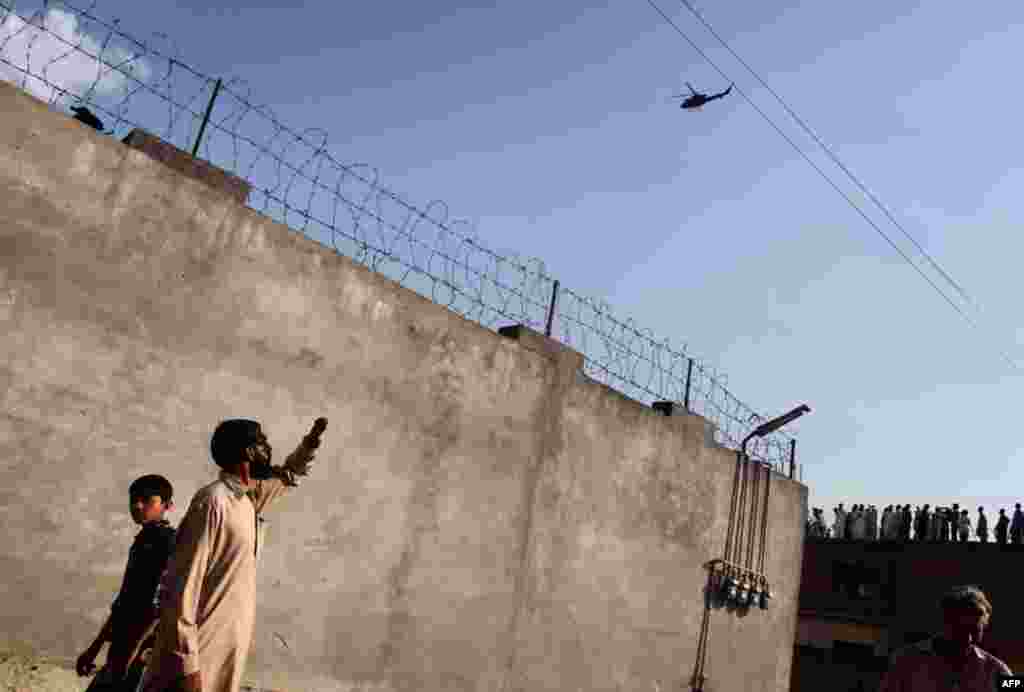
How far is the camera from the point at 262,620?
654 cm

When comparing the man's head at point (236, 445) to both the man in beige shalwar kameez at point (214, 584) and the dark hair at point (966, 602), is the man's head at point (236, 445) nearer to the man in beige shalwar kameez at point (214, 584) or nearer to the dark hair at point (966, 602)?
the man in beige shalwar kameez at point (214, 584)

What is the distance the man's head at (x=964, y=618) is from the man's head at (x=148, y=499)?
12.5 ft

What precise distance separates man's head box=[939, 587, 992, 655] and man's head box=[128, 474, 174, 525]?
3807 millimetres

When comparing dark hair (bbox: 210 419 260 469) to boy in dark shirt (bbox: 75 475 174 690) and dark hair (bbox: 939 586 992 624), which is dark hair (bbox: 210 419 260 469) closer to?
boy in dark shirt (bbox: 75 475 174 690)

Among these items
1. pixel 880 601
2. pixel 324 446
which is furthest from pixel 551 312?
pixel 880 601

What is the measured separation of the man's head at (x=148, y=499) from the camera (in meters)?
4.01

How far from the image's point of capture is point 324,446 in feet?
23.2

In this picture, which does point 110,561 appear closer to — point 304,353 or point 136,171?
point 304,353

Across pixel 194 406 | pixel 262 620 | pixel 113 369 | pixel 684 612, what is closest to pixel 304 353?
pixel 194 406

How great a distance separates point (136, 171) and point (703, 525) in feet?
26.8

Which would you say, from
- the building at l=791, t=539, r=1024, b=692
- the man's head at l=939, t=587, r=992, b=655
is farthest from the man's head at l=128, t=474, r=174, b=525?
the building at l=791, t=539, r=1024, b=692

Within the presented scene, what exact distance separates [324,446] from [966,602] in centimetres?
471

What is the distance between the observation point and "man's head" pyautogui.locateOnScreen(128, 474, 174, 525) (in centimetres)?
401

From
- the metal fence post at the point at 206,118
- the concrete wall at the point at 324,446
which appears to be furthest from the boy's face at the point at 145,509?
the metal fence post at the point at 206,118
